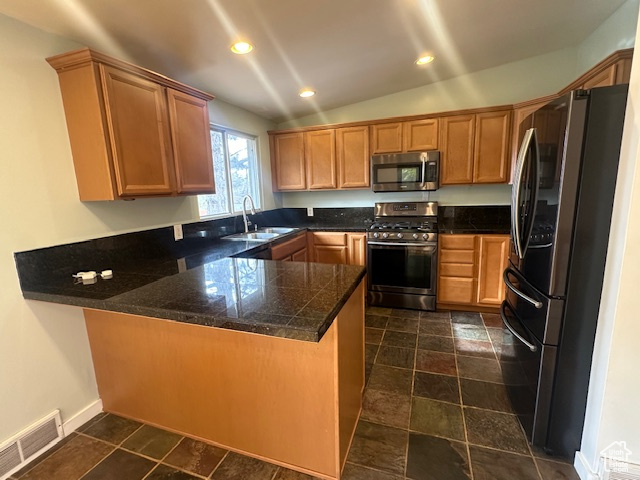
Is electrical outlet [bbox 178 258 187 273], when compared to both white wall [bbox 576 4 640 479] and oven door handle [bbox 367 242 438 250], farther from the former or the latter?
white wall [bbox 576 4 640 479]

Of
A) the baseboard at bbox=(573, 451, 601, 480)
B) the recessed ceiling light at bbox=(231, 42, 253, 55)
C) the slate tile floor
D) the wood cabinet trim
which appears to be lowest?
the slate tile floor

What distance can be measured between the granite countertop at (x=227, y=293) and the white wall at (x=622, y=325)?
1.09 meters

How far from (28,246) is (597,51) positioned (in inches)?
171

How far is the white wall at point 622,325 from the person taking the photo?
1179 millimetres

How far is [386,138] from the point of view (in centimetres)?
352

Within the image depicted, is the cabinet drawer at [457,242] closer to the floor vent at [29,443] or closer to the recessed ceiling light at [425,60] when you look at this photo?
the recessed ceiling light at [425,60]

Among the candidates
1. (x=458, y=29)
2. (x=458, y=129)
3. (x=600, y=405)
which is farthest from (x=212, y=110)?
(x=600, y=405)

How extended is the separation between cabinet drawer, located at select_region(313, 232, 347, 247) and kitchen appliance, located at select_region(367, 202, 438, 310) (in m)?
0.34

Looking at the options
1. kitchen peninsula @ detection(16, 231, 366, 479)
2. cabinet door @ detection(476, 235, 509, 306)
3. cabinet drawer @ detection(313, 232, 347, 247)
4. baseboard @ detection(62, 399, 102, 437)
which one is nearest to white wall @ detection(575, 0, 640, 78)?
cabinet door @ detection(476, 235, 509, 306)

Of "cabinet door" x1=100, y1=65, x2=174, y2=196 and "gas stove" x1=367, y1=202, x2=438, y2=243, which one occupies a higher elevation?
"cabinet door" x1=100, y1=65, x2=174, y2=196

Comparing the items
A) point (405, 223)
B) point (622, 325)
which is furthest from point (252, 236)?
point (622, 325)

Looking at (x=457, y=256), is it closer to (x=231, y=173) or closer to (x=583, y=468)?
(x=583, y=468)

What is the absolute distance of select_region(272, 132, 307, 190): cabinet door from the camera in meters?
3.90

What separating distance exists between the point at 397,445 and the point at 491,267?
2199mm
